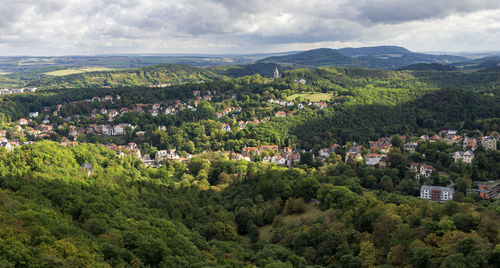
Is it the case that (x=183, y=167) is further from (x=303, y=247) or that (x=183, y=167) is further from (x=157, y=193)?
(x=303, y=247)

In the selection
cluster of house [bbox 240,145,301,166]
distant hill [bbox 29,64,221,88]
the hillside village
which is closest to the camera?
the hillside village

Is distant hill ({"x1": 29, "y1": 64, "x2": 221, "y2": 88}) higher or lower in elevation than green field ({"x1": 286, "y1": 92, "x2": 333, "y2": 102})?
higher

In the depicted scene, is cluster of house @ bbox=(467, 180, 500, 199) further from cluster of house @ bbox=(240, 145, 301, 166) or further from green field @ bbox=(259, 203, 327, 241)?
cluster of house @ bbox=(240, 145, 301, 166)

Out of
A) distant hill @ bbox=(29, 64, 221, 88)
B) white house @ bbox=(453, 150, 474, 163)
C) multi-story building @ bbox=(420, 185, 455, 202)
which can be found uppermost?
distant hill @ bbox=(29, 64, 221, 88)

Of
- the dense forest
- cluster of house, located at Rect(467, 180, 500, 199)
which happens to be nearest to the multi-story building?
cluster of house, located at Rect(467, 180, 500, 199)

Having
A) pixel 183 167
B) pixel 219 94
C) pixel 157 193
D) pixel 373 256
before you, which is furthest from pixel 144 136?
pixel 373 256

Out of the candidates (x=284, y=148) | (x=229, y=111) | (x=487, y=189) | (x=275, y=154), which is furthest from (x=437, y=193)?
(x=229, y=111)

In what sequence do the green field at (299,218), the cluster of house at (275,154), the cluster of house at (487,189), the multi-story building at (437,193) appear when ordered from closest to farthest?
the green field at (299,218), the cluster of house at (487,189), the multi-story building at (437,193), the cluster of house at (275,154)

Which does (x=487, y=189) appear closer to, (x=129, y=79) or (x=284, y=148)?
(x=284, y=148)

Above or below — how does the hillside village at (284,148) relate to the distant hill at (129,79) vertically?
below

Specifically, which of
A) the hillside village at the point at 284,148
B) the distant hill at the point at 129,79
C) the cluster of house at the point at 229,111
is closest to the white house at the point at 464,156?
the hillside village at the point at 284,148

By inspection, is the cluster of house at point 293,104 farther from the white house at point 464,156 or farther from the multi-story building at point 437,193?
the multi-story building at point 437,193
